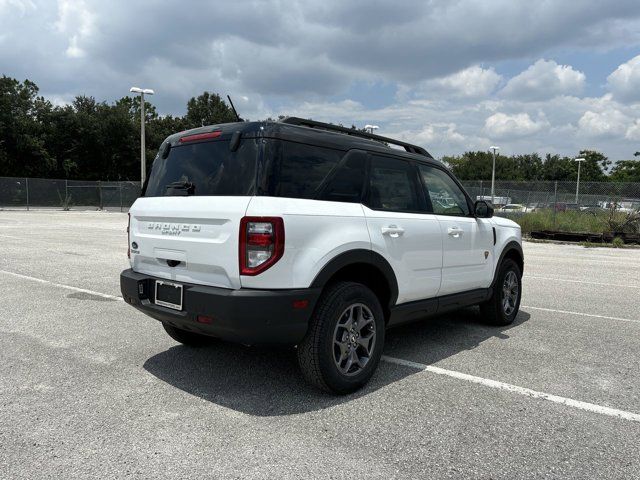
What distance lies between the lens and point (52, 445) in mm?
3006

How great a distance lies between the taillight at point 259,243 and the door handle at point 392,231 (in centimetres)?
109

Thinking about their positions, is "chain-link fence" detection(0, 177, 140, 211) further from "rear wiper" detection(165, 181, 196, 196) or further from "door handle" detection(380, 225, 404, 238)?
"door handle" detection(380, 225, 404, 238)

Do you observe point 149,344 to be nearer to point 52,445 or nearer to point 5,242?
point 52,445

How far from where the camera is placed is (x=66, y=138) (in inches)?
2002

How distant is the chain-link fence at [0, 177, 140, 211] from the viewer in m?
35.9

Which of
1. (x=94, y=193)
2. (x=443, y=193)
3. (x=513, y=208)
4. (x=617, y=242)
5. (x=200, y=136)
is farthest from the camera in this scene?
(x=94, y=193)

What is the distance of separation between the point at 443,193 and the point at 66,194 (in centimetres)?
3874

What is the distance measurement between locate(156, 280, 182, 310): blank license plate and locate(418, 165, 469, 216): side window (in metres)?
2.51

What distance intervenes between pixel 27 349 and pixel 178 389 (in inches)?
77.1

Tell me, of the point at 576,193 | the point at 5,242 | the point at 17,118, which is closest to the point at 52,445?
the point at 5,242

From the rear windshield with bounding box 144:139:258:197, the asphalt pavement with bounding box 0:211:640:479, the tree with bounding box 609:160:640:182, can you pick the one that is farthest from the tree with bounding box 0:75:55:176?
the tree with bounding box 609:160:640:182

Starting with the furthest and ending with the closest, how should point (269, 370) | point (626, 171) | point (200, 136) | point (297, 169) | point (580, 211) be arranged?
point (626, 171), point (580, 211), point (269, 370), point (200, 136), point (297, 169)

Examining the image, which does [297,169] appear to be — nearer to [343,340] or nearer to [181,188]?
[181,188]

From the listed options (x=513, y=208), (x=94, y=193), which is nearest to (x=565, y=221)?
(x=513, y=208)
